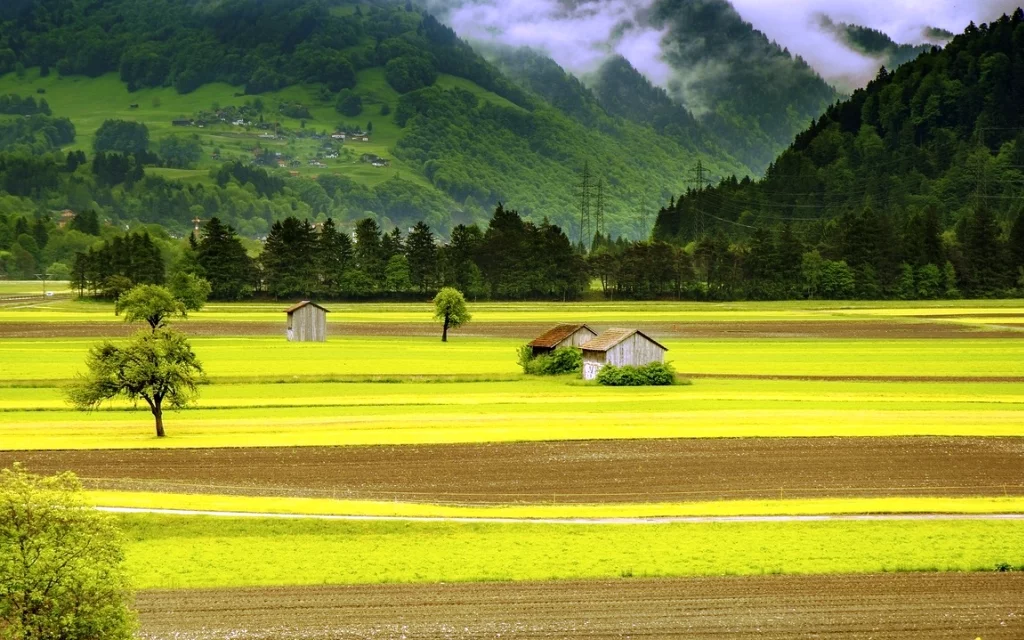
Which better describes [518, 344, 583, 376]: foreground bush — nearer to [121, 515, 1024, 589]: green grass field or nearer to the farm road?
the farm road

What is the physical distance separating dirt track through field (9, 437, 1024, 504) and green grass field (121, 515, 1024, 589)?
4.92m

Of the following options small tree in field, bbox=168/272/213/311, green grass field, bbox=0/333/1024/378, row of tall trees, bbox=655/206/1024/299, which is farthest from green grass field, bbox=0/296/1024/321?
green grass field, bbox=0/333/1024/378

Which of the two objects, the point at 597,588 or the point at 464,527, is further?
the point at 464,527

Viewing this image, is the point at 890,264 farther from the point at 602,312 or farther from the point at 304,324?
the point at 304,324

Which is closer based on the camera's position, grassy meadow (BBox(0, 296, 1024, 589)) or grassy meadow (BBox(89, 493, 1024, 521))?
grassy meadow (BBox(0, 296, 1024, 589))

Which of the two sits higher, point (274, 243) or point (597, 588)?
point (274, 243)

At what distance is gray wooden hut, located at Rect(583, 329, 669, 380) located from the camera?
8731 cm

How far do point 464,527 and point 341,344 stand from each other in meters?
79.3

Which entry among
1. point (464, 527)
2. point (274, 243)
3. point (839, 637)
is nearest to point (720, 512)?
point (464, 527)

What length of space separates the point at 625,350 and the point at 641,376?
8.23 feet

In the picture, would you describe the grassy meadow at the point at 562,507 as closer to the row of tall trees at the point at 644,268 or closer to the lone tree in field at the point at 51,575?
the lone tree in field at the point at 51,575

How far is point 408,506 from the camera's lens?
44.9 m

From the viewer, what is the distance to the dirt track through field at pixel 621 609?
31250 mm

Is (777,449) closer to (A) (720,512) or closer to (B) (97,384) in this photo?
(A) (720,512)
